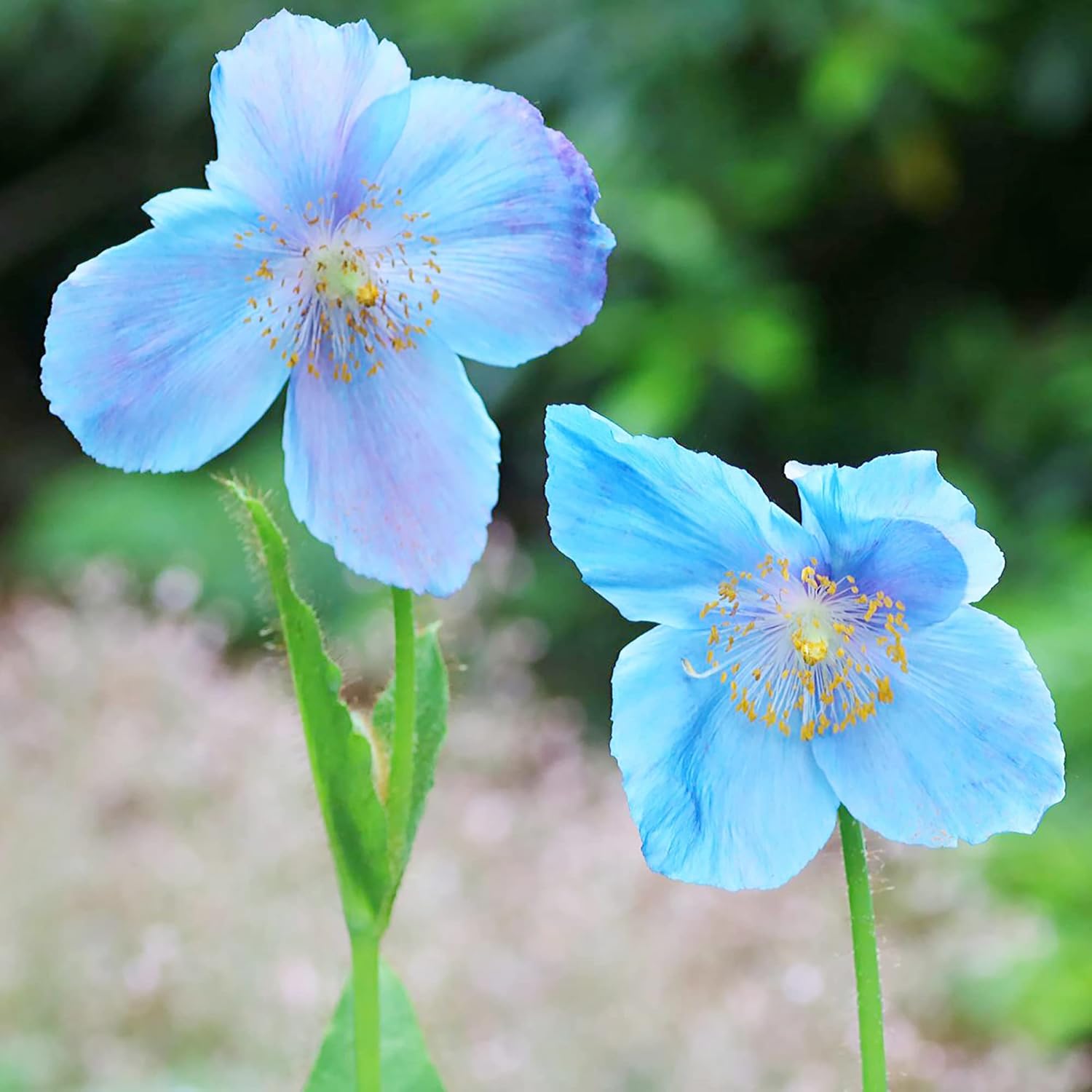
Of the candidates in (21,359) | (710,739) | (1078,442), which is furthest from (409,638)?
(21,359)

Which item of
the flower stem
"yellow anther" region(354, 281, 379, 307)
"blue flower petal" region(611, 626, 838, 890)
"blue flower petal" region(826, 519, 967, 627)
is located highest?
"yellow anther" region(354, 281, 379, 307)

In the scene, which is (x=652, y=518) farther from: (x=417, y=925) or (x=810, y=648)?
(x=417, y=925)

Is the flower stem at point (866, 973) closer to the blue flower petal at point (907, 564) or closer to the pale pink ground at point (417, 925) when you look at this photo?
the blue flower petal at point (907, 564)

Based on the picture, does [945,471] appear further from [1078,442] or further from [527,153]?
[527,153]

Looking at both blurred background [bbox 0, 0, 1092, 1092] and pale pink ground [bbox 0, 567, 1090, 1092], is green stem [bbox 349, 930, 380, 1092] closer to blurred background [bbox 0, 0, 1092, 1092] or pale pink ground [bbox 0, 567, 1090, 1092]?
blurred background [bbox 0, 0, 1092, 1092]

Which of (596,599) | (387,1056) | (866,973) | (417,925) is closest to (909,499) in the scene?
(866,973)

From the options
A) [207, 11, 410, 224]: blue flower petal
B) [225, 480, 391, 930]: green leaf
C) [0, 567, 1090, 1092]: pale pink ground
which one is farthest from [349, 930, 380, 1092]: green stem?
[0, 567, 1090, 1092]: pale pink ground
